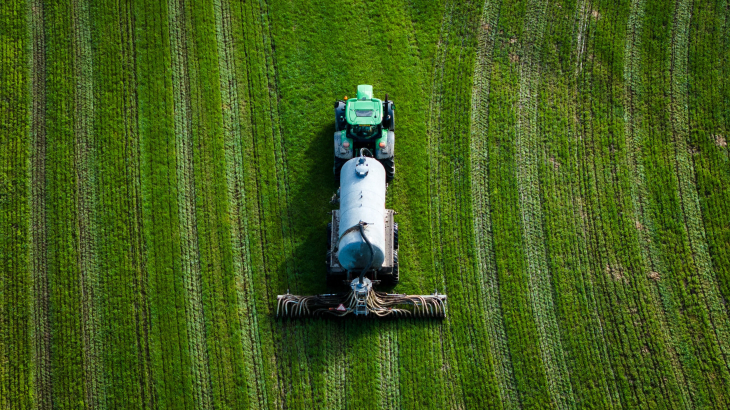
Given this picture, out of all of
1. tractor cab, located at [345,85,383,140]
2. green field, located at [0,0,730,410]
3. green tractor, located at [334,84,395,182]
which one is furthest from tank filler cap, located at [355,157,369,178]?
green field, located at [0,0,730,410]

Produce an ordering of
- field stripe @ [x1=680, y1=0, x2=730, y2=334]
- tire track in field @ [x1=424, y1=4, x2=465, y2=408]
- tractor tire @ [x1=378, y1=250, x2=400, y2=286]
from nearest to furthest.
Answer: tire track in field @ [x1=424, y1=4, x2=465, y2=408] → tractor tire @ [x1=378, y1=250, x2=400, y2=286] → field stripe @ [x1=680, y1=0, x2=730, y2=334]

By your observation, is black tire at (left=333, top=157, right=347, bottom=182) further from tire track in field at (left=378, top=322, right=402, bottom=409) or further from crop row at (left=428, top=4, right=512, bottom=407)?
tire track in field at (left=378, top=322, right=402, bottom=409)

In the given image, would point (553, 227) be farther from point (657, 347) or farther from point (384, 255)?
point (384, 255)

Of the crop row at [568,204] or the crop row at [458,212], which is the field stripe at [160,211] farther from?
the crop row at [568,204]

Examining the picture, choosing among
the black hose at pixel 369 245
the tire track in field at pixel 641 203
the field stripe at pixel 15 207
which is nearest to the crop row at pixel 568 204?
the tire track in field at pixel 641 203

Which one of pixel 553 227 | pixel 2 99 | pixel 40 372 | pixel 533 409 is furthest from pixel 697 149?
pixel 2 99

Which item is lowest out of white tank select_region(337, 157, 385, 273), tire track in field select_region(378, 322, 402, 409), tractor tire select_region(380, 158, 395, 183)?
tire track in field select_region(378, 322, 402, 409)

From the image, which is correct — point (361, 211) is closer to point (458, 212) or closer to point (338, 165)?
point (338, 165)
